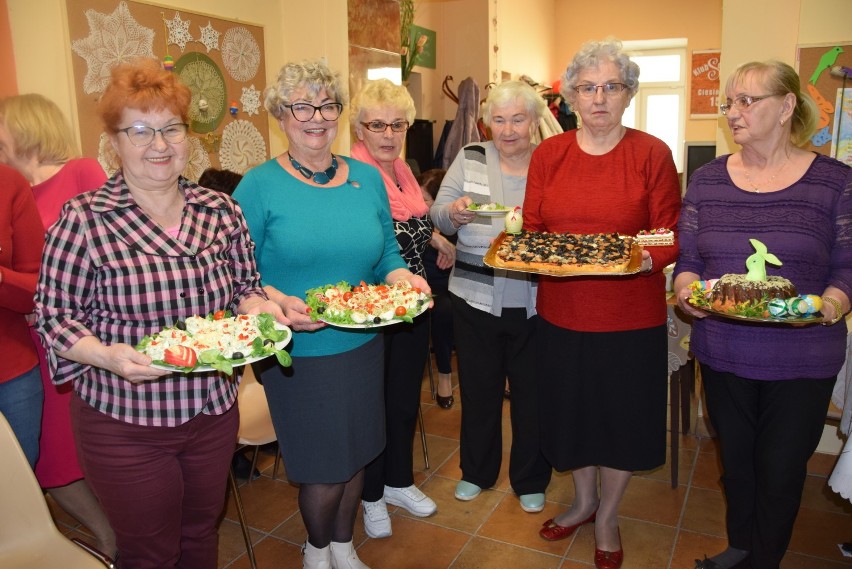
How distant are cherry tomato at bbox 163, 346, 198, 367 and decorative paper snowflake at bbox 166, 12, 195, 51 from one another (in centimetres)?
237

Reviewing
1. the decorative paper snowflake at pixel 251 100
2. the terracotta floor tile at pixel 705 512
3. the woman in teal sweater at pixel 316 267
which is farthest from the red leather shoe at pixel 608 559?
the decorative paper snowflake at pixel 251 100

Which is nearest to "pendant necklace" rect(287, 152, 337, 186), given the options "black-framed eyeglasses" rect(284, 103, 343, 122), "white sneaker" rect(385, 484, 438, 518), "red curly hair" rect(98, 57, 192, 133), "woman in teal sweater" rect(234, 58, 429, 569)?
"woman in teal sweater" rect(234, 58, 429, 569)

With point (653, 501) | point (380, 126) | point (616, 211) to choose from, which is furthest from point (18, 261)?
point (653, 501)

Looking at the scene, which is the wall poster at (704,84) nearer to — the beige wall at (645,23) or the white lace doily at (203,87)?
the beige wall at (645,23)

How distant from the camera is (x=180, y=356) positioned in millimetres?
1423

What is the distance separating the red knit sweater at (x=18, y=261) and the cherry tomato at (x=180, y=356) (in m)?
0.74

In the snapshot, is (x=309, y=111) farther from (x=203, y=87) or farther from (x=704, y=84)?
(x=704, y=84)

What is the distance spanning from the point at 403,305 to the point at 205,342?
25.3 inches

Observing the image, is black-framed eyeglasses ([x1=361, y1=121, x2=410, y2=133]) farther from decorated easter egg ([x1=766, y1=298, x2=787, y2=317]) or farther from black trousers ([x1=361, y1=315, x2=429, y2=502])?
decorated easter egg ([x1=766, y1=298, x2=787, y2=317])

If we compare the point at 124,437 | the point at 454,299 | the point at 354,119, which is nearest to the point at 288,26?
the point at 354,119

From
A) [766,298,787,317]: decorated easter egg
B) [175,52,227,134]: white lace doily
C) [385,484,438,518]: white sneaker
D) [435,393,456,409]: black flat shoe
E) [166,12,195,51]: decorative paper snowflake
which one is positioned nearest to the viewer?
[766,298,787,317]: decorated easter egg

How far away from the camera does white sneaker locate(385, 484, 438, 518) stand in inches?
110

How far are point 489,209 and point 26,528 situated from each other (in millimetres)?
1757

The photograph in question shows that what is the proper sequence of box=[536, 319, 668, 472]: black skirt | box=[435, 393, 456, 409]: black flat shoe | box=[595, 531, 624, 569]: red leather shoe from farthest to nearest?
box=[435, 393, 456, 409]: black flat shoe, box=[595, 531, 624, 569]: red leather shoe, box=[536, 319, 668, 472]: black skirt
